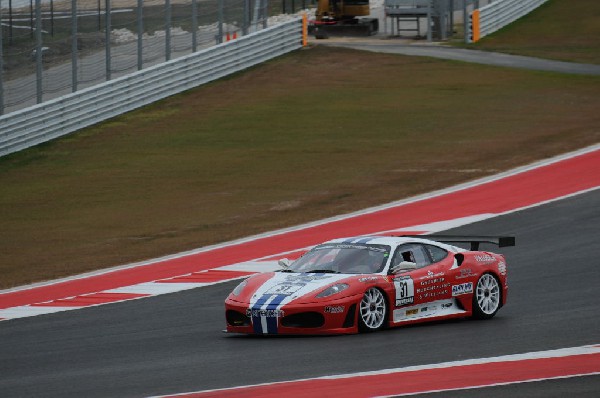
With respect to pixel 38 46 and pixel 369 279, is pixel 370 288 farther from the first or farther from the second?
pixel 38 46

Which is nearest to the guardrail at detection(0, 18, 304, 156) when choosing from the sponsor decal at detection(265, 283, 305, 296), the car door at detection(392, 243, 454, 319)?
the car door at detection(392, 243, 454, 319)

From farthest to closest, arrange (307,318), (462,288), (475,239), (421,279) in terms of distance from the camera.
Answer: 1. (475,239)
2. (462,288)
3. (421,279)
4. (307,318)

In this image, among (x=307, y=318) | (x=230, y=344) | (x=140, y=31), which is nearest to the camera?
(x=230, y=344)

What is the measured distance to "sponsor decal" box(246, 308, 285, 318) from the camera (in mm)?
13398

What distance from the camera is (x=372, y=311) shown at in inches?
540

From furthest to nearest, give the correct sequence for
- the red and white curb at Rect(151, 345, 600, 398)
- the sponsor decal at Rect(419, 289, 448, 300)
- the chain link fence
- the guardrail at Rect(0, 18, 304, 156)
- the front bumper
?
the guardrail at Rect(0, 18, 304, 156) < the chain link fence < the sponsor decal at Rect(419, 289, 448, 300) < the front bumper < the red and white curb at Rect(151, 345, 600, 398)

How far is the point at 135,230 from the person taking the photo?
908 inches

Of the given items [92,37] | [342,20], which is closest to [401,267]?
[92,37]

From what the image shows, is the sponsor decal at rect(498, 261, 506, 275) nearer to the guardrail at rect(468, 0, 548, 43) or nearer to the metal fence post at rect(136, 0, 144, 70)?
the metal fence post at rect(136, 0, 144, 70)

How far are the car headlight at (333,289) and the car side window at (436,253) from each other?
1.63 m

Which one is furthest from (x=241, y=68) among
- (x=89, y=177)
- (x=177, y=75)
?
(x=89, y=177)

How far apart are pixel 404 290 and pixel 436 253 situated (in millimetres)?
1066

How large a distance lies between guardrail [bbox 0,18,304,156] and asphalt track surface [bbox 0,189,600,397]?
15506 millimetres

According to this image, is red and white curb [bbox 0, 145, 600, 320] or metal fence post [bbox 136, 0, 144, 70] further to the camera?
metal fence post [bbox 136, 0, 144, 70]
